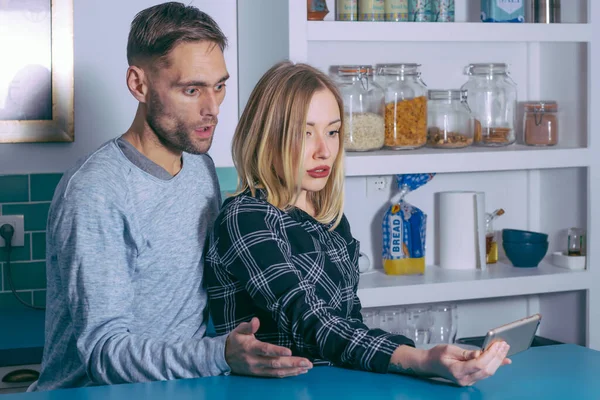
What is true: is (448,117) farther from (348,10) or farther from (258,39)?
(258,39)

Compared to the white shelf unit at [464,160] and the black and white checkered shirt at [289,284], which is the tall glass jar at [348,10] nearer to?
the white shelf unit at [464,160]

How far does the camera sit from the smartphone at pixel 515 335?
1260 millimetres

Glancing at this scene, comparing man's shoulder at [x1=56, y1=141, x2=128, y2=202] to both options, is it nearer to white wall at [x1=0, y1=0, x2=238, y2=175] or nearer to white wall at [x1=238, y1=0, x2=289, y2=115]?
white wall at [x1=238, y1=0, x2=289, y2=115]

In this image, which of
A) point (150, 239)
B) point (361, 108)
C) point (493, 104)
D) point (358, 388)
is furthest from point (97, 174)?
point (493, 104)

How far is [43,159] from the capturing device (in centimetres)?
255

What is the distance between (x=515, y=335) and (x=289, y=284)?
385 mm

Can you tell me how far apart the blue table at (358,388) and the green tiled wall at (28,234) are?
4.25 feet

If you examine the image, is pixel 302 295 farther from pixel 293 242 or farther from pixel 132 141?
pixel 132 141

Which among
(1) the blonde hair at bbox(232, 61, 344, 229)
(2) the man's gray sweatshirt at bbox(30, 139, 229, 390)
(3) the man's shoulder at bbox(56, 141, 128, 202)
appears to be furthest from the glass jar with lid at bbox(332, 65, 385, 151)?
(3) the man's shoulder at bbox(56, 141, 128, 202)

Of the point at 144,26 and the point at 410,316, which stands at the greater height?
the point at 144,26

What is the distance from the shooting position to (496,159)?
2527 mm

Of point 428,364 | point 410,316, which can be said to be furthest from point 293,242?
point 410,316

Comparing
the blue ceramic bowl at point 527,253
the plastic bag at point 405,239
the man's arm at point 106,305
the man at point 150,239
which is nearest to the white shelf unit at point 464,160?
the plastic bag at point 405,239

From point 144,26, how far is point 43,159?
105 centimetres
